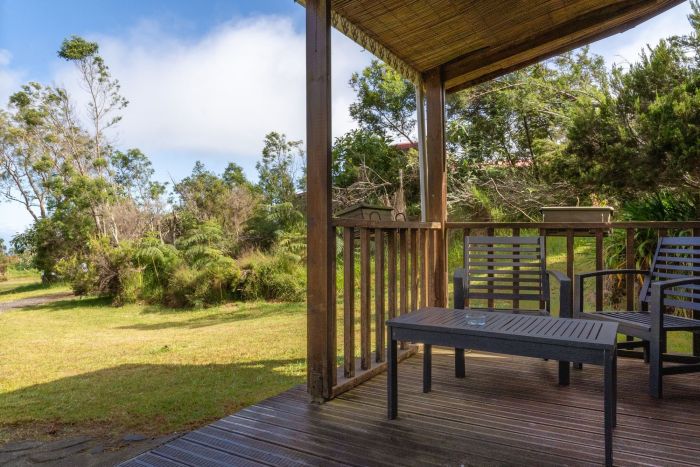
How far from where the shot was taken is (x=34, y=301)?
10828mm

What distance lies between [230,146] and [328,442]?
18603 mm

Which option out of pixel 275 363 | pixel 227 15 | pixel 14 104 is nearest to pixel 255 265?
pixel 275 363

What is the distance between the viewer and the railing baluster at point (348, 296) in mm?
2615

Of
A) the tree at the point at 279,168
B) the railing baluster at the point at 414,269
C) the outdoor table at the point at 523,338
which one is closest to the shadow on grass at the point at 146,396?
the railing baluster at the point at 414,269

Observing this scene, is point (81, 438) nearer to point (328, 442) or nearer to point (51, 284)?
point (328, 442)

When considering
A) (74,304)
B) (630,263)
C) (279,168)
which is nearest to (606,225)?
(630,263)

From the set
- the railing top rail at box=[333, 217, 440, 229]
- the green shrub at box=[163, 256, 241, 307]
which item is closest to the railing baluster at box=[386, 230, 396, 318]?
the railing top rail at box=[333, 217, 440, 229]

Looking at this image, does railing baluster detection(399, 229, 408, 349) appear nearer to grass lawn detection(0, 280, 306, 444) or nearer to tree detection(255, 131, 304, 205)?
grass lawn detection(0, 280, 306, 444)

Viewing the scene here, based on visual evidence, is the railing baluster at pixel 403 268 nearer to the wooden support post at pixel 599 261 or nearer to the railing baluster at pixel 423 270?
the railing baluster at pixel 423 270

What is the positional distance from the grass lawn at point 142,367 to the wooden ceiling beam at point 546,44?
2.98m

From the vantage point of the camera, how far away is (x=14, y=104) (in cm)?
1456

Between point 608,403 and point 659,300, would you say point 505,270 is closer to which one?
point 659,300

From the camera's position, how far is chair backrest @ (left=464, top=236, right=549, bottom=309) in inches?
124

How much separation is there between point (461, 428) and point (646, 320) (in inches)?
52.3
